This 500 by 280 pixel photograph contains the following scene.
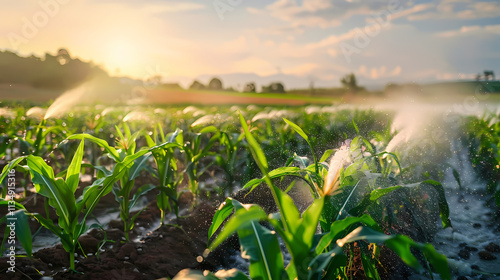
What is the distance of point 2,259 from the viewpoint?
193 cm

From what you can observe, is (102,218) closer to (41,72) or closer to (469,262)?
(469,262)

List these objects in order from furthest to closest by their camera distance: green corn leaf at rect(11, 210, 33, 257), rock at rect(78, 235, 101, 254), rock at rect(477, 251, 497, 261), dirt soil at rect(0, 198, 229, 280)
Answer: rock at rect(477, 251, 497, 261) < rock at rect(78, 235, 101, 254) < dirt soil at rect(0, 198, 229, 280) < green corn leaf at rect(11, 210, 33, 257)

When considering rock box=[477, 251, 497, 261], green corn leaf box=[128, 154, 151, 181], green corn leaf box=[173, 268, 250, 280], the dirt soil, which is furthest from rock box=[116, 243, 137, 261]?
rock box=[477, 251, 497, 261]

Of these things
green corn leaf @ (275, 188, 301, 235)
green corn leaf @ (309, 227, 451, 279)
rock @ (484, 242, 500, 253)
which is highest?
green corn leaf @ (275, 188, 301, 235)

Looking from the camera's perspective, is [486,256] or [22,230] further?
[486,256]

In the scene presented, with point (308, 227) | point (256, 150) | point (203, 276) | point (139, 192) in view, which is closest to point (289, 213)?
point (308, 227)

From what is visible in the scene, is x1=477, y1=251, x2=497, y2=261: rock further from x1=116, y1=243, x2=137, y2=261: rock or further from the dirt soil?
x1=116, y1=243, x2=137, y2=261: rock

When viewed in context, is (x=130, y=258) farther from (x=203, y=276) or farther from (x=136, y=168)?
(x=203, y=276)

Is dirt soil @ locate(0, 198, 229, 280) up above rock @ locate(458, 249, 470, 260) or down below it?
above

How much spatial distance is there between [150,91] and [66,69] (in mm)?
16416

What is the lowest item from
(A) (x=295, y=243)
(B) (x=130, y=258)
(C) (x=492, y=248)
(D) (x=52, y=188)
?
(C) (x=492, y=248)

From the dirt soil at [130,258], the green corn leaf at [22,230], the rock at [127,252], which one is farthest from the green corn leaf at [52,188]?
the rock at [127,252]

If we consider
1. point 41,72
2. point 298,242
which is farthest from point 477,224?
point 41,72

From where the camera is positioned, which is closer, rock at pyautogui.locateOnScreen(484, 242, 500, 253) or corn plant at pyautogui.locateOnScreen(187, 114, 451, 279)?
corn plant at pyautogui.locateOnScreen(187, 114, 451, 279)
